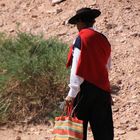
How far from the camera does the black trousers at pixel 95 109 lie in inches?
172

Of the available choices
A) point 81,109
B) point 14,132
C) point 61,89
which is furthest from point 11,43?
point 81,109

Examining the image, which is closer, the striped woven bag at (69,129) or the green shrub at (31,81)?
the striped woven bag at (69,129)

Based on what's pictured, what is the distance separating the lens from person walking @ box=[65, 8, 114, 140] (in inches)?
167

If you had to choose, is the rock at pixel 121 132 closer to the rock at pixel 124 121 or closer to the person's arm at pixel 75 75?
the rock at pixel 124 121

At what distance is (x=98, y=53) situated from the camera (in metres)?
4.29

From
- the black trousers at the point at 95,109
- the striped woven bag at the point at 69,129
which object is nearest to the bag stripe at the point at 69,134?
the striped woven bag at the point at 69,129

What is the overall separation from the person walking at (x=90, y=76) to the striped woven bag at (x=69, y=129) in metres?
0.16

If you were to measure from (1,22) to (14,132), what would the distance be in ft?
10.5

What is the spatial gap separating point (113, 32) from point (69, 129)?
4247 mm

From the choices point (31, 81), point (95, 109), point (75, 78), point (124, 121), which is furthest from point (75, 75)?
point (31, 81)

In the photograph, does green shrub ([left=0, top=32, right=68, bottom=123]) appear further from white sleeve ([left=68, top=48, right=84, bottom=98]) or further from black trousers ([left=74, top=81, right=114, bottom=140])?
white sleeve ([left=68, top=48, right=84, bottom=98])

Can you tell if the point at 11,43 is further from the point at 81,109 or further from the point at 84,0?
the point at 81,109

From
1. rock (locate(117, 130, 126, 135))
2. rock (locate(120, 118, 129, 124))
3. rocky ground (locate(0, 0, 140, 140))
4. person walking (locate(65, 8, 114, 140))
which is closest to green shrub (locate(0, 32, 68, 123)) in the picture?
rocky ground (locate(0, 0, 140, 140))

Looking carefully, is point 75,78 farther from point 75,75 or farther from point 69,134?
point 69,134
